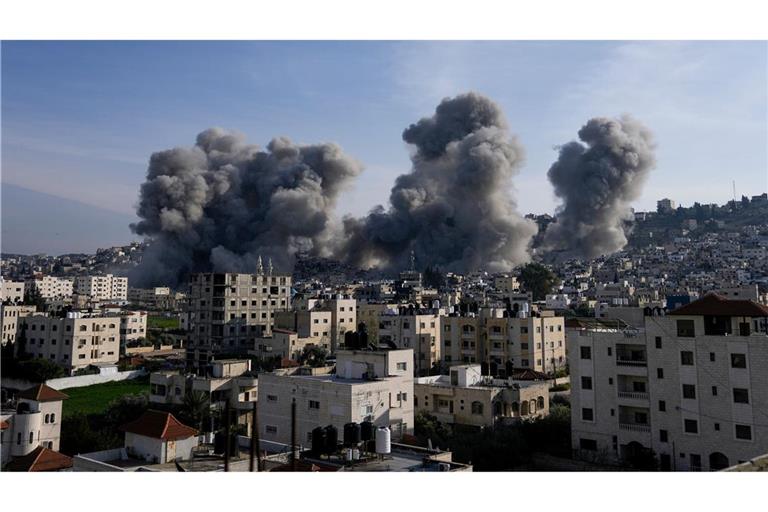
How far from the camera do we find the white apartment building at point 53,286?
8675 centimetres

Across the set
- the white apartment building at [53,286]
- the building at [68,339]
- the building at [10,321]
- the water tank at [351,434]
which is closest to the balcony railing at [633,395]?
the water tank at [351,434]

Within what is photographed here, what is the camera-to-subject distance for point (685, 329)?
54.3 feet

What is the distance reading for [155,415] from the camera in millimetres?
12414

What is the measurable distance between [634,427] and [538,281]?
48.1 m

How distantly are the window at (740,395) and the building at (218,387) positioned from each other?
13.2m

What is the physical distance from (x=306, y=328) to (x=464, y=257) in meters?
44.2

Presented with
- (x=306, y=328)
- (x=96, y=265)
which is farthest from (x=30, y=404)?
(x=96, y=265)

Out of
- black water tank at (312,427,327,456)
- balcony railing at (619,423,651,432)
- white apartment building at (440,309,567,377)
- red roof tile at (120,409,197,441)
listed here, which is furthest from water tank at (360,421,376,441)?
white apartment building at (440,309,567,377)

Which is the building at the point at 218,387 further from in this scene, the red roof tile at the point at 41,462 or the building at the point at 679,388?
the building at the point at 679,388

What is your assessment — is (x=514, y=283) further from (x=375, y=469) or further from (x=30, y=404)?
(x=375, y=469)

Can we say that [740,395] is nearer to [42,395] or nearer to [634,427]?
[634,427]

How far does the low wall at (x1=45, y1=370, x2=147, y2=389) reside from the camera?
30.3 m
